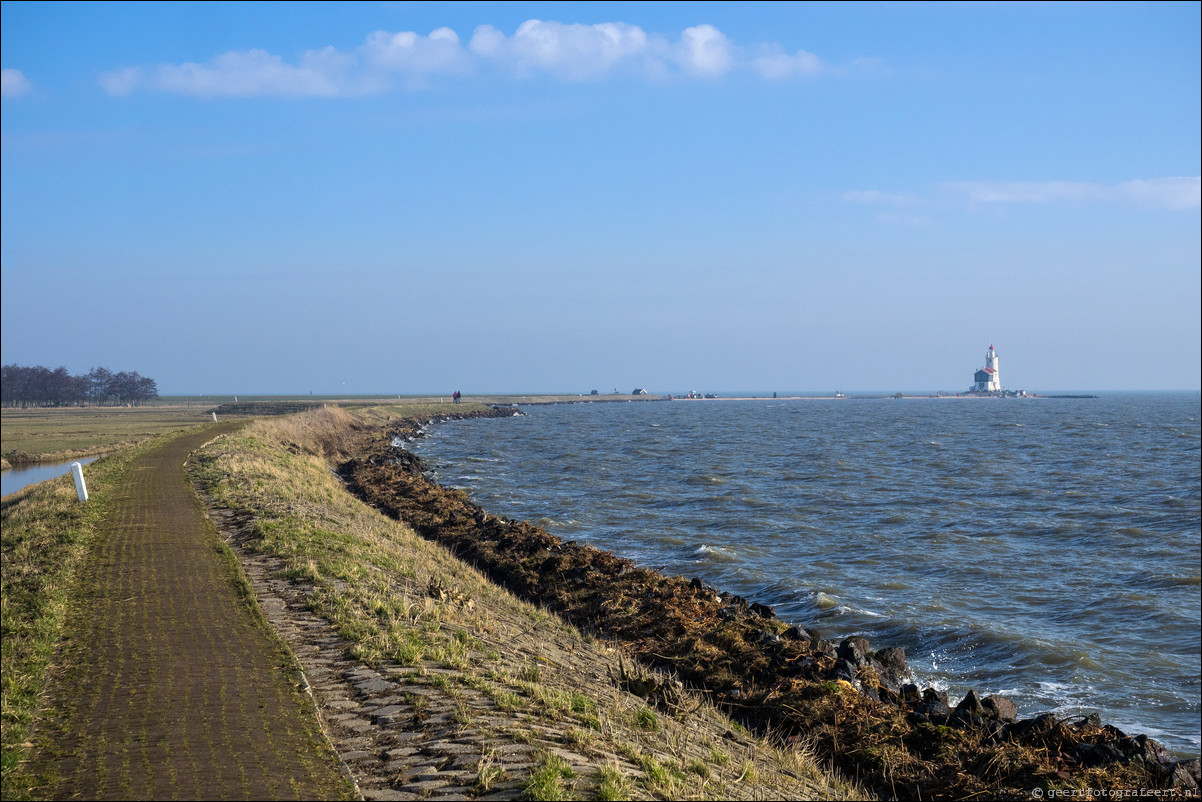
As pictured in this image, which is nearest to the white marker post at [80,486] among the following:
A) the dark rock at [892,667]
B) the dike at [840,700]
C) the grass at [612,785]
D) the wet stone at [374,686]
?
the dike at [840,700]

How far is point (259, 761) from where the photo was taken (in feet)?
19.7

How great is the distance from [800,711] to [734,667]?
201 cm

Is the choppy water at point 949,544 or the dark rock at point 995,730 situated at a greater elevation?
the dark rock at point 995,730

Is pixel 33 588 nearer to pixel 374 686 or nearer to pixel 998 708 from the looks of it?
pixel 374 686

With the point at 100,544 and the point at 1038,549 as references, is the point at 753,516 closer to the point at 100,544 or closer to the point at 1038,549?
the point at 1038,549

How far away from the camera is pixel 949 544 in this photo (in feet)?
79.1

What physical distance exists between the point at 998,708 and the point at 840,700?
2.17 metres

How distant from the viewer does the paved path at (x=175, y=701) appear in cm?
575

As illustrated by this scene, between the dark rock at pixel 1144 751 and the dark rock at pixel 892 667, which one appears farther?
the dark rock at pixel 892 667

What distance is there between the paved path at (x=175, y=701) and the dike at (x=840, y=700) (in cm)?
465

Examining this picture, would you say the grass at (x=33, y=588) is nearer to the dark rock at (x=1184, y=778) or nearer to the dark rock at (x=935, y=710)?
the dark rock at (x=935, y=710)

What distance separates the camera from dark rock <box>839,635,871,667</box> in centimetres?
1243

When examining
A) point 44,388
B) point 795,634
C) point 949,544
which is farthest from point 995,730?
point 44,388

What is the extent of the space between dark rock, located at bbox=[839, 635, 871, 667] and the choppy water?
4.20 feet
